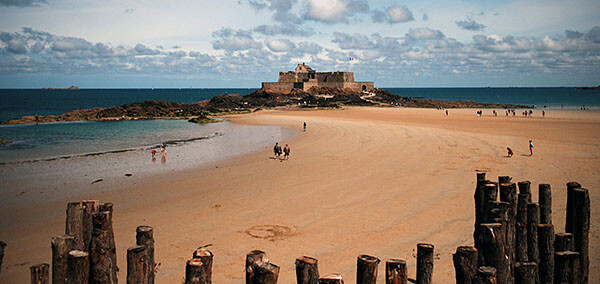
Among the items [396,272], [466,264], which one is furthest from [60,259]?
[466,264]

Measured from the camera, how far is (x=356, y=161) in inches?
758

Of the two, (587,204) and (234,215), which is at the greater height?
(587,204)

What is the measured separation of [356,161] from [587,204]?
13.1 meters

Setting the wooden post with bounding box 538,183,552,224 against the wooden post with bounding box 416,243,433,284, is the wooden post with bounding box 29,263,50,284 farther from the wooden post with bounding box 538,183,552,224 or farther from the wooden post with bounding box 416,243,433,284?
the wooden post with bounding box 538,183,552,224

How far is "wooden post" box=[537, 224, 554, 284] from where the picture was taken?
570 centimetres

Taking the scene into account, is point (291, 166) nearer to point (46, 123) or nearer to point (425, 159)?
point (425, 159)

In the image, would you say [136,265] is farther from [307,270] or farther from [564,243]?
[564,243]

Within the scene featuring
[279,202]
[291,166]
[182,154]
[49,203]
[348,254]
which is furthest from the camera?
[182,154]

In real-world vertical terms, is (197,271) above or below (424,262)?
above

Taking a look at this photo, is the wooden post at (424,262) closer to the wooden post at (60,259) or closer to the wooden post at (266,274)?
the wooden post at (266,274)

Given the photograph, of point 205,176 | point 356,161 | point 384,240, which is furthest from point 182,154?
point 384,240

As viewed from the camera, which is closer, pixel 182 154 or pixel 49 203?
pixel 49 203

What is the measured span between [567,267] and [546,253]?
889 mm

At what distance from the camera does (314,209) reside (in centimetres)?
1163
